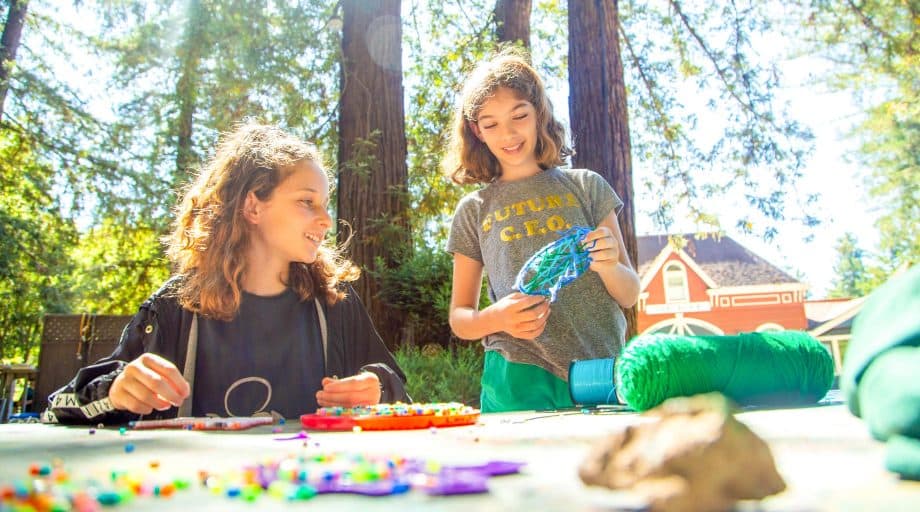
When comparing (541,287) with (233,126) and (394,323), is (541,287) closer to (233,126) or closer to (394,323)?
(394,323)

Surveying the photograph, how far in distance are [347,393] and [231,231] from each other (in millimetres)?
882

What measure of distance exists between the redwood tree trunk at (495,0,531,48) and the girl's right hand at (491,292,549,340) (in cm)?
448

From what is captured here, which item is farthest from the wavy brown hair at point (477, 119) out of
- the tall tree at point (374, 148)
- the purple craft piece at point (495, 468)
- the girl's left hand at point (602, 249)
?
the tall tree at point (374, 148)

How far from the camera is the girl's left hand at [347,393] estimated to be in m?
1.88

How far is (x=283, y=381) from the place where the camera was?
2289 mm

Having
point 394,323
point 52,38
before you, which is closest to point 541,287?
point 394,323

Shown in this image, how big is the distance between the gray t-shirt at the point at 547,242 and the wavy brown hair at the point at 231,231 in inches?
21.8

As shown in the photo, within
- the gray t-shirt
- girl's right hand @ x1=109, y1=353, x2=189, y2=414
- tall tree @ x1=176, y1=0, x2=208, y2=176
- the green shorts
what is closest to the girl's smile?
the gray t-shirt

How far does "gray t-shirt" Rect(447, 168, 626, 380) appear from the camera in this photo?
94.5 inches

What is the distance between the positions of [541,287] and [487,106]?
0.84m

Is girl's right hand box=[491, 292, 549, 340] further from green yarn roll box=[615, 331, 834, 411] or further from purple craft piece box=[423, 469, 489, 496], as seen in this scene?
purple craft piece box=[423, 469, 489, 496]

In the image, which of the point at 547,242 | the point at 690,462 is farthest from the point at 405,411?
the point at 547,242

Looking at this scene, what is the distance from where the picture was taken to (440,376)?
16.1 ft

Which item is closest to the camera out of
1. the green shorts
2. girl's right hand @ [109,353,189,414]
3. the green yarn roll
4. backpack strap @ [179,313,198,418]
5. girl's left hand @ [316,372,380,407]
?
the green yarn roll
